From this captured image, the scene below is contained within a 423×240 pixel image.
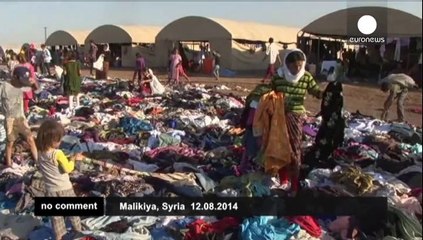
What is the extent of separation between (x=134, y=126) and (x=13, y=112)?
2012mm

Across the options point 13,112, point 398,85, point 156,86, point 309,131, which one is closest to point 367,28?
point 398,85

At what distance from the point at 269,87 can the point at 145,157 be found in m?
1.67

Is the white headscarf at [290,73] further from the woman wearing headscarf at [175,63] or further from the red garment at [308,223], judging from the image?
the woman wearing headscarf at [175,63]

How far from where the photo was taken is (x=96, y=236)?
10.5 feet

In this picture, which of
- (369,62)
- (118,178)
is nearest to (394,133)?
(369,62)

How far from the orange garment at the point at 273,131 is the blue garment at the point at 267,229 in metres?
0.70

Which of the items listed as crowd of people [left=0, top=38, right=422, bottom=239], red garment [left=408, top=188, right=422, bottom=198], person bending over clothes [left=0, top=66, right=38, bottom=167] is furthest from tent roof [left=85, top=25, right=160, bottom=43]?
red garment [left=408, top=188, right=422, bottom=198]

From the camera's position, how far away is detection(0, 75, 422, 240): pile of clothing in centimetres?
323

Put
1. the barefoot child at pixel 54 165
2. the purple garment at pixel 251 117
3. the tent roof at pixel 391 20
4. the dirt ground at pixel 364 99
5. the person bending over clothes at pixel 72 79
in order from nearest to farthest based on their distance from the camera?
the tent roof at pixel 391 20 → the dirt ground at pixel 364 99 → the barefoot child at pixel 54 165 → the purple garment at pixel 251 117 → the person bending over clothes at pixel 72 79

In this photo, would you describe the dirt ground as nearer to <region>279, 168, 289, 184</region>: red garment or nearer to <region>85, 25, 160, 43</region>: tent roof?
<region>279, 168, 289, 184</region>: red garment

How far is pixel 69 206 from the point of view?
284 cm

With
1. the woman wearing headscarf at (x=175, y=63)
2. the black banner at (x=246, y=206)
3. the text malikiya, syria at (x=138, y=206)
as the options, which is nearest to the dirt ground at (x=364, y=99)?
the woman wearing headscarf at (x=175, y=63)

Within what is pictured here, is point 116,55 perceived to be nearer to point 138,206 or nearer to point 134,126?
point 134,126

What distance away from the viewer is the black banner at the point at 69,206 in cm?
279
